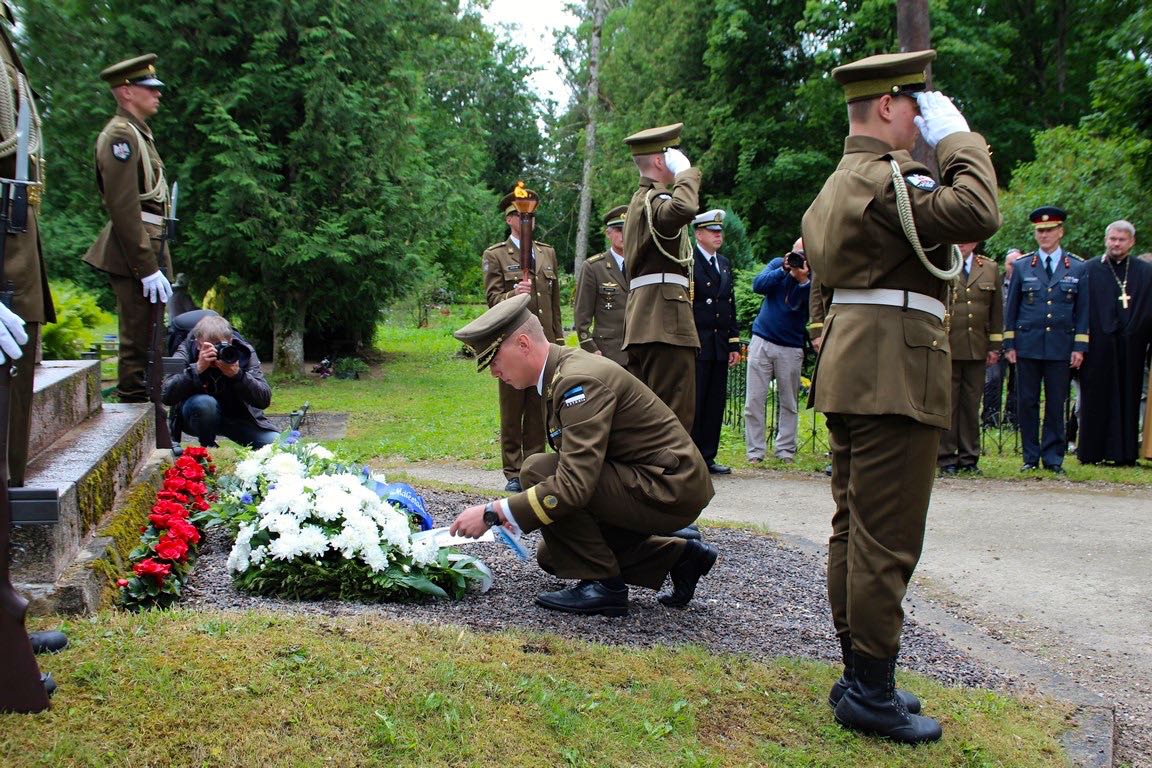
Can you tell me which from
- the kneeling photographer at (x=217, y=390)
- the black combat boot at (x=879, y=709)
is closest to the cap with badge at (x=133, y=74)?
the kneeling photographer at (x=217, y=390)

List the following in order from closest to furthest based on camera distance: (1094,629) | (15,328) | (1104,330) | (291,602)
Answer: (15,328) < (291,602) < (1094,629) < (1104,330)

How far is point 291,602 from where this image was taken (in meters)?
4.36

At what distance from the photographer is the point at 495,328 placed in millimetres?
4277

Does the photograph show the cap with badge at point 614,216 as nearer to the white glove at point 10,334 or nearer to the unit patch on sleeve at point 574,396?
the unit patch on sleeve at point 574,396

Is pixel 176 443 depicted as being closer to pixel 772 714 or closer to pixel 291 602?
pixel 291 602

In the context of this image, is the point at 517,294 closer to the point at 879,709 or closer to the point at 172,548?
the point at 172,548

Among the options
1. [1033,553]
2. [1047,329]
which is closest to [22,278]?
[1033,553]

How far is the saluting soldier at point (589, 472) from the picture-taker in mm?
4117

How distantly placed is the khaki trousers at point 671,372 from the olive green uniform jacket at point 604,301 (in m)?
2.72

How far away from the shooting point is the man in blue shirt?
9.42 m

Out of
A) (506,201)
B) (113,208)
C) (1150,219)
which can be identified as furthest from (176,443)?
(1150,219)

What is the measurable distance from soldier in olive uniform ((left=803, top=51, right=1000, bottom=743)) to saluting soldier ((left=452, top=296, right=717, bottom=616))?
971 millimetres

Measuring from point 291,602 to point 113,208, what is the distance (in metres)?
3.24

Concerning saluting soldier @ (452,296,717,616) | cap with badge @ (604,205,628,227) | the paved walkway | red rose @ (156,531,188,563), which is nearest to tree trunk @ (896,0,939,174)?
cap with badge @ (604,205,628,227)
